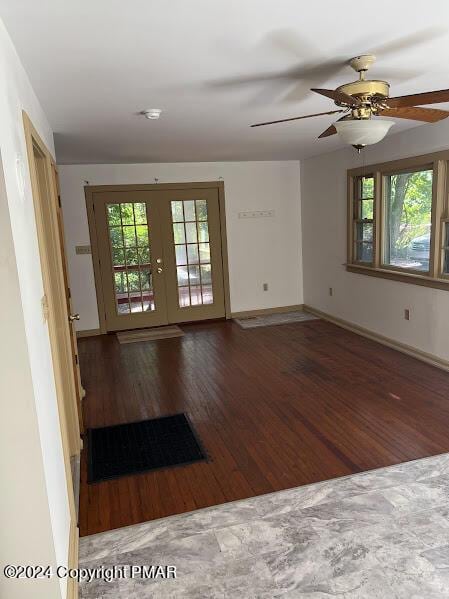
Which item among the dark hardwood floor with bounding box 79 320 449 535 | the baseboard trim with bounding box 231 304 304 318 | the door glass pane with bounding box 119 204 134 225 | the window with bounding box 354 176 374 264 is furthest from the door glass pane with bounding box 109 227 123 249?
the window with bounding box 354 176 374 264

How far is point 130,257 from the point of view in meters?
6.04

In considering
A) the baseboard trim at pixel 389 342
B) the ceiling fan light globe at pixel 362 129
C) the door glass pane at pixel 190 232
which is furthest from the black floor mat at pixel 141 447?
the door glass pane at pixel 190 232

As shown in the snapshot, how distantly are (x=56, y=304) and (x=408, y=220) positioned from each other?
11.7ft

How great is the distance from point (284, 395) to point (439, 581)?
6.54ft

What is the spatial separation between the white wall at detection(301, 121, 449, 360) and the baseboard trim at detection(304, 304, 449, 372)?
46 millimetres

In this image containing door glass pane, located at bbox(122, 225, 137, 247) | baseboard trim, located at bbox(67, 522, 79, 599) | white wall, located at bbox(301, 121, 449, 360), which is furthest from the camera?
door glass pane, located at bbox(122, 225, 137, 247)

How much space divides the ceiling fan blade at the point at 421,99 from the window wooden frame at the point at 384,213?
194 centimetres

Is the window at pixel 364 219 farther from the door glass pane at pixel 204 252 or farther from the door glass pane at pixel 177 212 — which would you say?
the door glass pane at pixel 177 212

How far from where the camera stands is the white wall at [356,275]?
13.7 feet

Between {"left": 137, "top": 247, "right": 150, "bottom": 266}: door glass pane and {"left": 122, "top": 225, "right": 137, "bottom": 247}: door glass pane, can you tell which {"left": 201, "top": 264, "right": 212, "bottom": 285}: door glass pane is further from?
{"left": 122, "top": 225, "right": 137, "bottom": 247}: door glass pane

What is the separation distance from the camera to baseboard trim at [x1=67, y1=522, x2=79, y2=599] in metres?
1.76

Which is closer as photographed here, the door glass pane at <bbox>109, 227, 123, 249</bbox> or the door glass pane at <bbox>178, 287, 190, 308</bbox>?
the door glass pane at <bbox>109, 227, 123, 249</bbox>

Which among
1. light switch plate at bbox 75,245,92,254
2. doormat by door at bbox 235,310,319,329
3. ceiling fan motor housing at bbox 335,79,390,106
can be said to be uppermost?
ceiling fan motor housing at bbox 335,79,390,106

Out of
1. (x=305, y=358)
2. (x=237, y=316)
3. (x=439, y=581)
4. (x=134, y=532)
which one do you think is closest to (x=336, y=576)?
(x=439, y=581)
